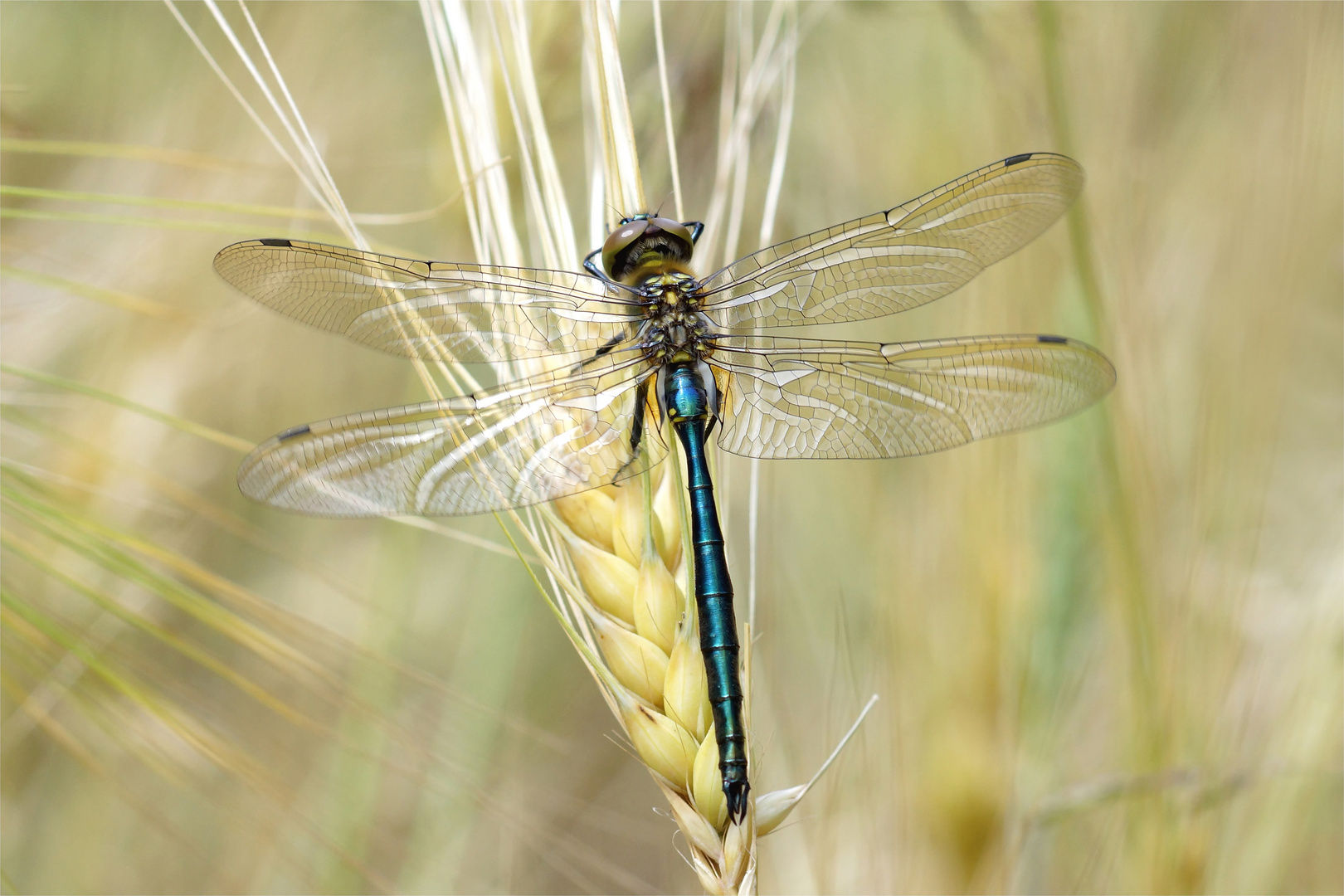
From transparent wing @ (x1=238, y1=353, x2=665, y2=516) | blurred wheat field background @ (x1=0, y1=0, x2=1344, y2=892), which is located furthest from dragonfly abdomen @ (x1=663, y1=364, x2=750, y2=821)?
blurred wheat field background @ (x1=0, y1=0, x2=1344, y2=892)

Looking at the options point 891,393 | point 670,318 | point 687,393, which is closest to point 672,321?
point 670,318

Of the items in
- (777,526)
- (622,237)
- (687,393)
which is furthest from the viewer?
(777,526)

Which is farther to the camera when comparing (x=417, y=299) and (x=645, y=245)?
(x=645, y=245)

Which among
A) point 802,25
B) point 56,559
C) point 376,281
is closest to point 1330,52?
point 802,25

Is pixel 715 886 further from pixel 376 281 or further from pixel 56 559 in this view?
pixel 56 559

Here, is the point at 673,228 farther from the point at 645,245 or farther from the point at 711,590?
the point at 711,590

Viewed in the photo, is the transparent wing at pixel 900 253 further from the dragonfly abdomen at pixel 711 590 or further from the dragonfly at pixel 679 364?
the dragonfly abdomen at pixel 711 590

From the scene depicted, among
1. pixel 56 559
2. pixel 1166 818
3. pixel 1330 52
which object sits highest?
pixel 1330 52
